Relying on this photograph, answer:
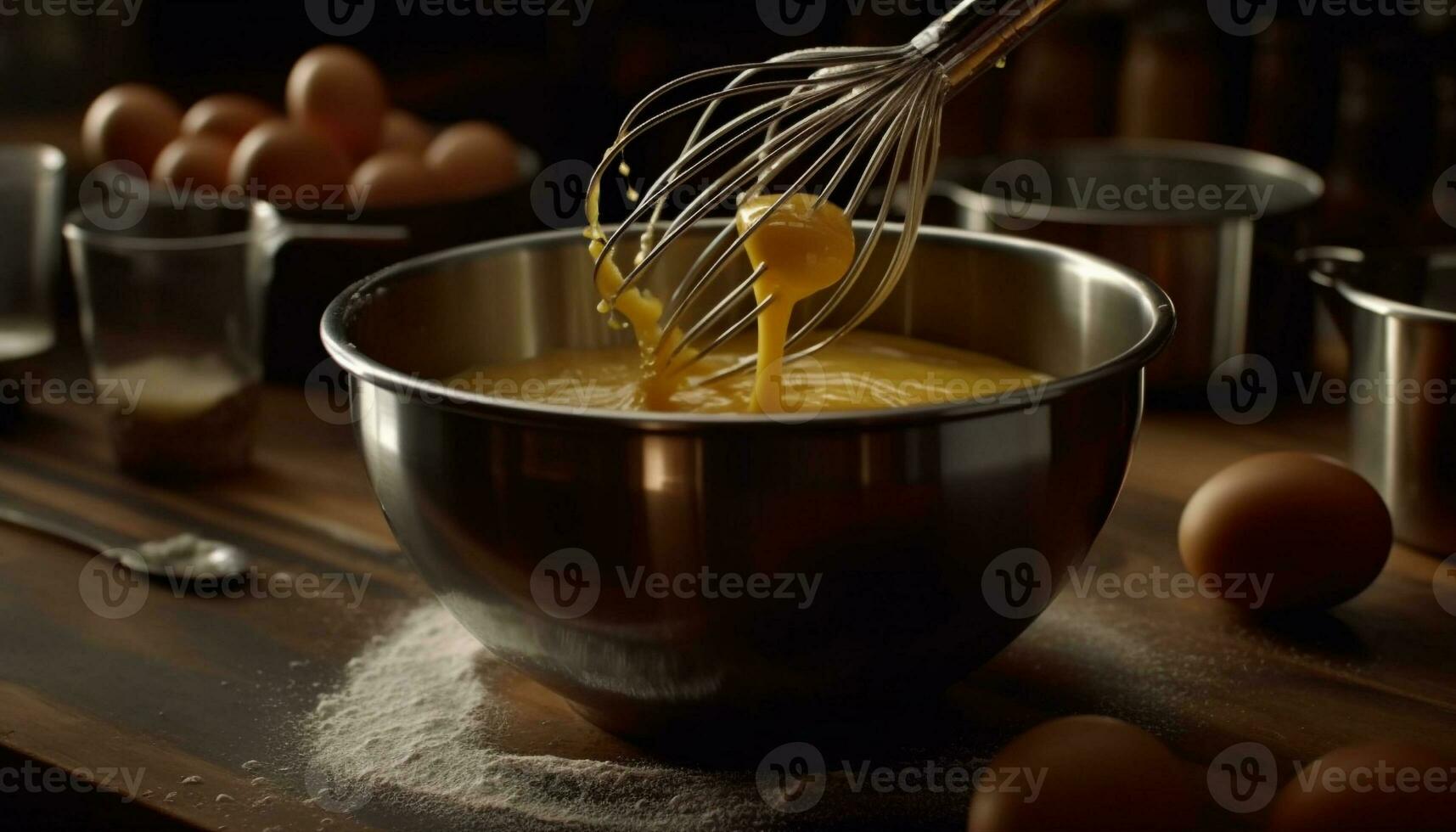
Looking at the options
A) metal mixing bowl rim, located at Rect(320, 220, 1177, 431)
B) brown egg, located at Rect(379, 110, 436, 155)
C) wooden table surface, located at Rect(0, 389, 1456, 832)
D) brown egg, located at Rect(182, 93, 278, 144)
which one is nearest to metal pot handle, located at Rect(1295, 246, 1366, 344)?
wooden table surface, located at Rect(0, 389, 1456, 832)

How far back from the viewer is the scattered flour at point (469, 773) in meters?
0.62

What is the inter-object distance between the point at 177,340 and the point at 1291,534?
705 millimetres

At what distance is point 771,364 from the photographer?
0.70 meters

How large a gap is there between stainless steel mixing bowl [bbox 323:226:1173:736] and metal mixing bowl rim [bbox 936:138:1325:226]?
393 millimetres

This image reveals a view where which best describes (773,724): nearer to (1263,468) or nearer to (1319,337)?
(1263,468)

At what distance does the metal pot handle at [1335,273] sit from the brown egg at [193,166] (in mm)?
788

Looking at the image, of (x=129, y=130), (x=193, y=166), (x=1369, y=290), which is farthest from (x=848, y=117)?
(x=129, y=130)

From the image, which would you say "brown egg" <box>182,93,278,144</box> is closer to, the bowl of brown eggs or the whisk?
the bowl of brown eggs

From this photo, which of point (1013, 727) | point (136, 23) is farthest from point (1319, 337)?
point (136, 23)

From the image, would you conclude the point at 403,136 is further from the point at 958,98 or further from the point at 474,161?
the point at 958,98

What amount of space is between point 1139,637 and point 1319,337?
0.47 meters

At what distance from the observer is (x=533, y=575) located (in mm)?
595

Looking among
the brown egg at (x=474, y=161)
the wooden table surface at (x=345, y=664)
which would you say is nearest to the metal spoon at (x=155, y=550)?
the wooden table surface at (x=345, y=664)

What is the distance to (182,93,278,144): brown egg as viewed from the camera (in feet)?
4.06
